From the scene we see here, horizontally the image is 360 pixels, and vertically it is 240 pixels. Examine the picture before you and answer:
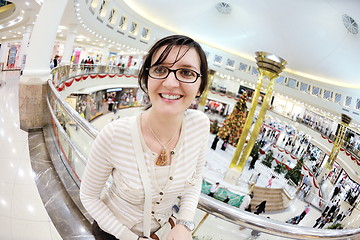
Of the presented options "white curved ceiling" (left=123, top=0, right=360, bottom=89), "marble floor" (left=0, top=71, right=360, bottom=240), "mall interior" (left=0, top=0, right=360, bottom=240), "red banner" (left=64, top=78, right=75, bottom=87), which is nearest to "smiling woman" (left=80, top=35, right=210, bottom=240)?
"mall interior" (left=0, top=0, right=360, bottom=240)

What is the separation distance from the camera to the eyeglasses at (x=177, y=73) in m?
0.99

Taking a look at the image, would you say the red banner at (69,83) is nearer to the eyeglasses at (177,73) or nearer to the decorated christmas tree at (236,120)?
the eyeglasses at (177,73)

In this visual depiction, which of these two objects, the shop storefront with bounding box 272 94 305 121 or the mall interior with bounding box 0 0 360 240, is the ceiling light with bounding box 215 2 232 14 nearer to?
the mall interior with bounding box 0 0 360 240

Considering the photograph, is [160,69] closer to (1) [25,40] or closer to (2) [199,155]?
(2) [199,155]

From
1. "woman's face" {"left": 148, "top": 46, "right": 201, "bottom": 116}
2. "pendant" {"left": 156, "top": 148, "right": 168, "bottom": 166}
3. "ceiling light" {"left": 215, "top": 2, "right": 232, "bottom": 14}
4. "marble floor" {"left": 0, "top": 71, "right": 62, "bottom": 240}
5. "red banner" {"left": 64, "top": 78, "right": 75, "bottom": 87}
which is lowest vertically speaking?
"marble floor" {"left": 0, "top": 71, "right": 62, "bottom": 240}

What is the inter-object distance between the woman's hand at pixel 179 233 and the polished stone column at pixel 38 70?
4.30m

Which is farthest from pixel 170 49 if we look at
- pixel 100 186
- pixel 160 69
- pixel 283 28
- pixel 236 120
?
pixel 283 28

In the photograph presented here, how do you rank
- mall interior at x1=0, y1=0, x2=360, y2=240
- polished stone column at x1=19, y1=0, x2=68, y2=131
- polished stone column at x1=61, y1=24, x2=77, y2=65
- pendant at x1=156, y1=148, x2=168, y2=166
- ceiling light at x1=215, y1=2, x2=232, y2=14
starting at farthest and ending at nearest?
ceiling light at x1=215, y1=2, x2=232, y2=14, polished stone column at x1=61, y1=24, x2=77, y2=65, polished stone column at x1=19, y1=0, x2=68, y2=131, mall interior at x1=0, y1=0, x2=360, y2=240, pendant at x1=156, y1=148, x2=168, y2=166

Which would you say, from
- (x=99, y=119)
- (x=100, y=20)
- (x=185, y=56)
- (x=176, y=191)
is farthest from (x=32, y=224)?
(x=100, y=20)

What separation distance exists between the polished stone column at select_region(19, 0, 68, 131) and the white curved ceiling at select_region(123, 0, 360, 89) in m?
18.0

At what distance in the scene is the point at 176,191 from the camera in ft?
3.67

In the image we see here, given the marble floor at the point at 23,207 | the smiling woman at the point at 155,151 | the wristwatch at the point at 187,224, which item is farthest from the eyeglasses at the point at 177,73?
the marble floor at the point at 23,207

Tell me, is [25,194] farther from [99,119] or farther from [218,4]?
[218,4]

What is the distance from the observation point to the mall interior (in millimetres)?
2375
